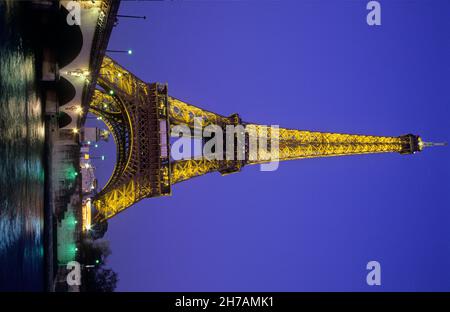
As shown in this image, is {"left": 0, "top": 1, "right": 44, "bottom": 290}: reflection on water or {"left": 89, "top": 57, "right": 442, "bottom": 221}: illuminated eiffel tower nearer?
{"left": 0, "top": 1, "right": 44, "bottom": 290}: reflection on water

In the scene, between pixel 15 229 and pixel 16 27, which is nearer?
pixel 15 229

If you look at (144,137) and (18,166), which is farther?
(144,137)

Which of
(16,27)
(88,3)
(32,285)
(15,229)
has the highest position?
(88,3)

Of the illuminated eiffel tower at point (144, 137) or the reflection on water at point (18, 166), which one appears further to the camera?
the illuminated eiffel tower at point (144, 137)

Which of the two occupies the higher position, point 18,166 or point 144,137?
point 144,137

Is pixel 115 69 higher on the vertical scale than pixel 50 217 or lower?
higher
